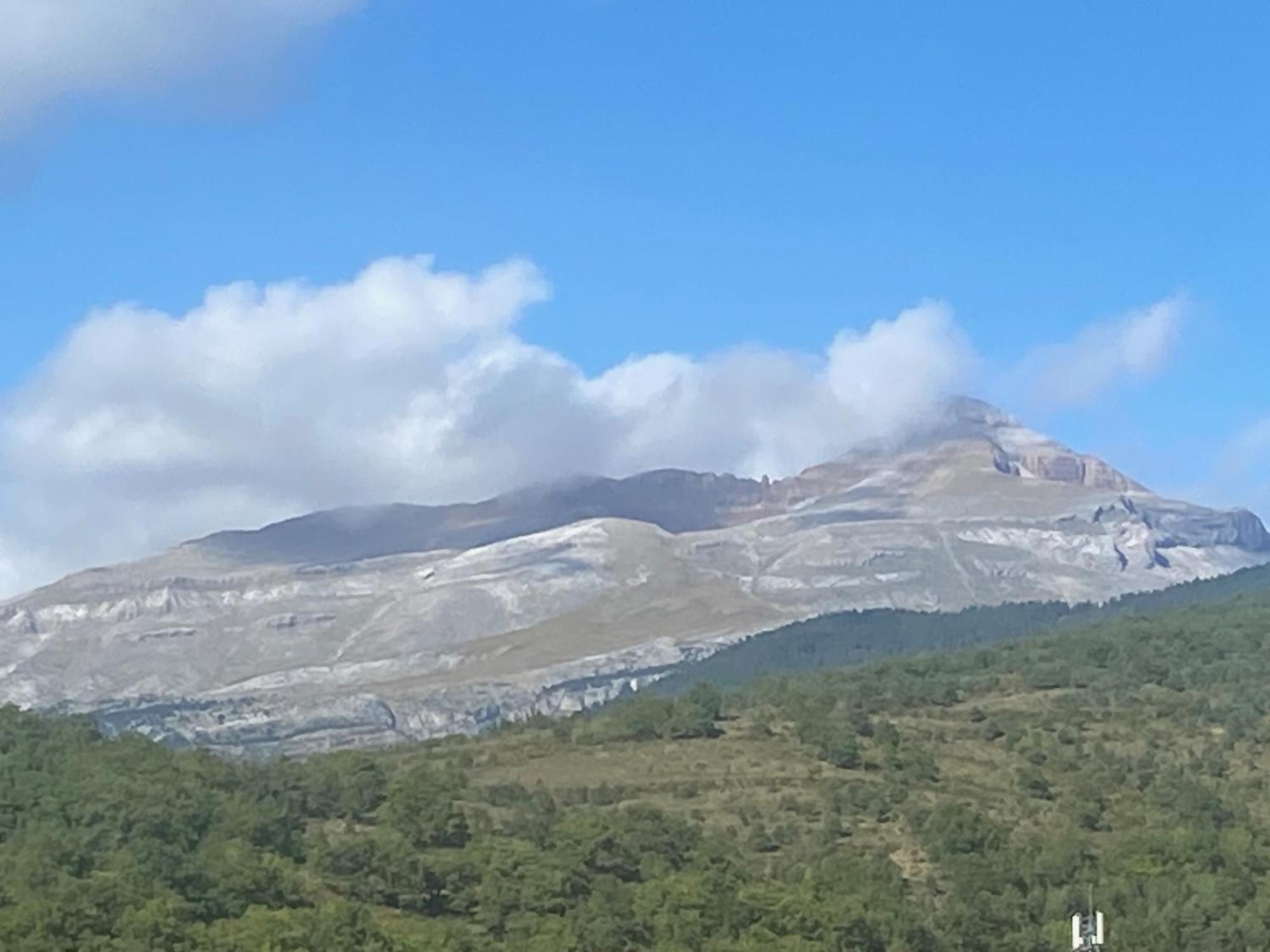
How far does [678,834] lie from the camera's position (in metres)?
134

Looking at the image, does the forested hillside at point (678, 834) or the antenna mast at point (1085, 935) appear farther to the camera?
the forested hillside at point (678, 834)

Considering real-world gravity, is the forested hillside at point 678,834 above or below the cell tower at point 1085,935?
above

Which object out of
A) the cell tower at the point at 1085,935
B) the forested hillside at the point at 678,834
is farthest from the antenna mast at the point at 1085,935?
the forested hillside at the point at 678,834

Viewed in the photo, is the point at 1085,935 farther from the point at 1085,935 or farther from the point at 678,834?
the point at 678,834

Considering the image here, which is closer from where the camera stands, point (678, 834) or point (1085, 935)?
point (1085, 935)

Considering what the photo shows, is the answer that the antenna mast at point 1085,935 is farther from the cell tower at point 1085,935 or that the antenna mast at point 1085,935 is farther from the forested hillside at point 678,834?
the forested hillside at point 678,834

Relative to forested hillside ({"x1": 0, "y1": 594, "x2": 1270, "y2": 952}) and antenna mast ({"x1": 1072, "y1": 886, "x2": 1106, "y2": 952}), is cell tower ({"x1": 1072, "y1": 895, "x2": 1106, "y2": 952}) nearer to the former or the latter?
antenna mast ({"x1": 1072, "y1": 886, "x2": 1106, "y2": 952})

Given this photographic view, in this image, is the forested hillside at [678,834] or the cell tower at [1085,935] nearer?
the cell tower at [1085,935]

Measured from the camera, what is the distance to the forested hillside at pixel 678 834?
4237 inches

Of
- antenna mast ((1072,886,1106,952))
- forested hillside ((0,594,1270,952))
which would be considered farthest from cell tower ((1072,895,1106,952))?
forested hillside ((0,594,1270,952))

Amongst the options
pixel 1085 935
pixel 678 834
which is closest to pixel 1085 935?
pixel 1085 935

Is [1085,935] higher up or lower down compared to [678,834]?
lower down

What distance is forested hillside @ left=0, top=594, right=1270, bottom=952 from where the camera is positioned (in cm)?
10762

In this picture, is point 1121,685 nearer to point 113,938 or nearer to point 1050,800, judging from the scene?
point 1050,800
